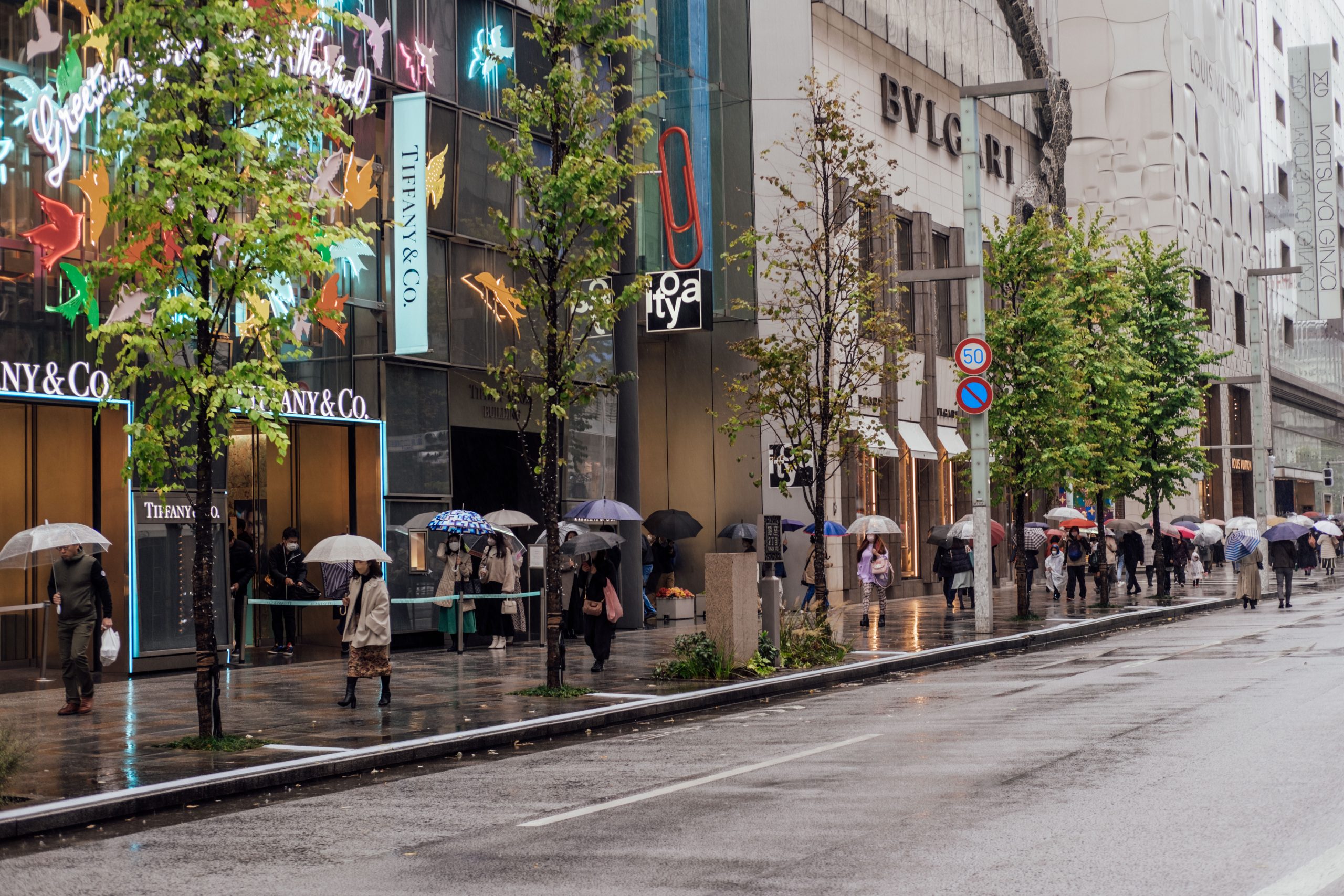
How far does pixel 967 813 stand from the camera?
9094 mm

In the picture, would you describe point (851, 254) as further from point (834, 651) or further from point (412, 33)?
point (834, 651)

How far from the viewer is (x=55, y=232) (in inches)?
743

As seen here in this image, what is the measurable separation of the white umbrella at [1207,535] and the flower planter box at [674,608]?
21942 mm

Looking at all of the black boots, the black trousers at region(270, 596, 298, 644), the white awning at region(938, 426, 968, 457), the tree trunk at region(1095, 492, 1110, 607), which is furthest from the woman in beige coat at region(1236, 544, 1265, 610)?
the black boots

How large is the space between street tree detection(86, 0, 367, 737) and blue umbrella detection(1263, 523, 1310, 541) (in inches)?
1025

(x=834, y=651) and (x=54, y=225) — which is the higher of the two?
(x=54, y=225)

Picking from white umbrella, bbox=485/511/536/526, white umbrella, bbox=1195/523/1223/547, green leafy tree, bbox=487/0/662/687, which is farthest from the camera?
white umbrella, bbox=1195/523/1223/547

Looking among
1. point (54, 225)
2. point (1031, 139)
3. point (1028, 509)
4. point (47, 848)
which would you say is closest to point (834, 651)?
point (54, 225)

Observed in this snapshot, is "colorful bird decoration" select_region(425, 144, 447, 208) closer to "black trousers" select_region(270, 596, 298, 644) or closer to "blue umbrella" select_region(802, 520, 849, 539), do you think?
"black trousers" select_region(270, 596, 298, 644)

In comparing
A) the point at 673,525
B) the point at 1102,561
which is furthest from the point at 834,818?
the point at 1102,561

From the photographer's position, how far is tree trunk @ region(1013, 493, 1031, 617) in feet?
97.1

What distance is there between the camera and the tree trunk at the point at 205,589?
1340 centimetres

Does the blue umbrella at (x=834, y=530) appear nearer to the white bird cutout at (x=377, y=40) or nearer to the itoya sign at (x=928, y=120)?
the itoya sign at (x=928, y=120)

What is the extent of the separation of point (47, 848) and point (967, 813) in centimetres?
573
